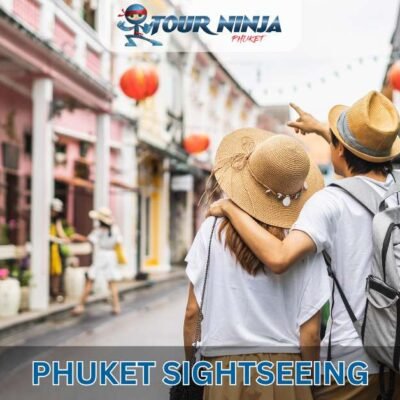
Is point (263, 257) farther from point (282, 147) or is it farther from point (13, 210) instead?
point (13, 210)

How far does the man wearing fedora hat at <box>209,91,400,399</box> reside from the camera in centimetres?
218

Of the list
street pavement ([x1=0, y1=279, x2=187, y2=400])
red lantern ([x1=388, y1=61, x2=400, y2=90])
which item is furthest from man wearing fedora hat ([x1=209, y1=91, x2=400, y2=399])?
red lantern ([x1=388, y1=61, x2=400, y2=90])

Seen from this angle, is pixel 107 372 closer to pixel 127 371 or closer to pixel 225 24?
pixel 127 371

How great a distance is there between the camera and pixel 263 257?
216cm

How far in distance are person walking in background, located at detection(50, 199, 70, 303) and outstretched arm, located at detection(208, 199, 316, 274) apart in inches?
358

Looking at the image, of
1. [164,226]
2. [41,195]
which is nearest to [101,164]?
[41,195]

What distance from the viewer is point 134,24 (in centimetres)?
279

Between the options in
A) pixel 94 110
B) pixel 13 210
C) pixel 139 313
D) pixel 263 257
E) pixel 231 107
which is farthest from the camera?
pixel 231 107

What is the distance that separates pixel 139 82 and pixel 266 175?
25.9 ft

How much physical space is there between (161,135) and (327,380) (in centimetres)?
1815

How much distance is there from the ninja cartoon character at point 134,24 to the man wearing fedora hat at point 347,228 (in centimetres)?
82

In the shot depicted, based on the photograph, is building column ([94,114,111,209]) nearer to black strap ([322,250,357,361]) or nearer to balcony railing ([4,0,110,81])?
balcony railing ([4,0,110,81])

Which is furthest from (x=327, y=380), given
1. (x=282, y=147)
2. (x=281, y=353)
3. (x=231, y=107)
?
(x=231, y=107)

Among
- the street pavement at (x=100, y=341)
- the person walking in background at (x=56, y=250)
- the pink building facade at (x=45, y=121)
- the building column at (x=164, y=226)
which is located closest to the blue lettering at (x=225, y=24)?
the street pavement at (x=100, y=341)
